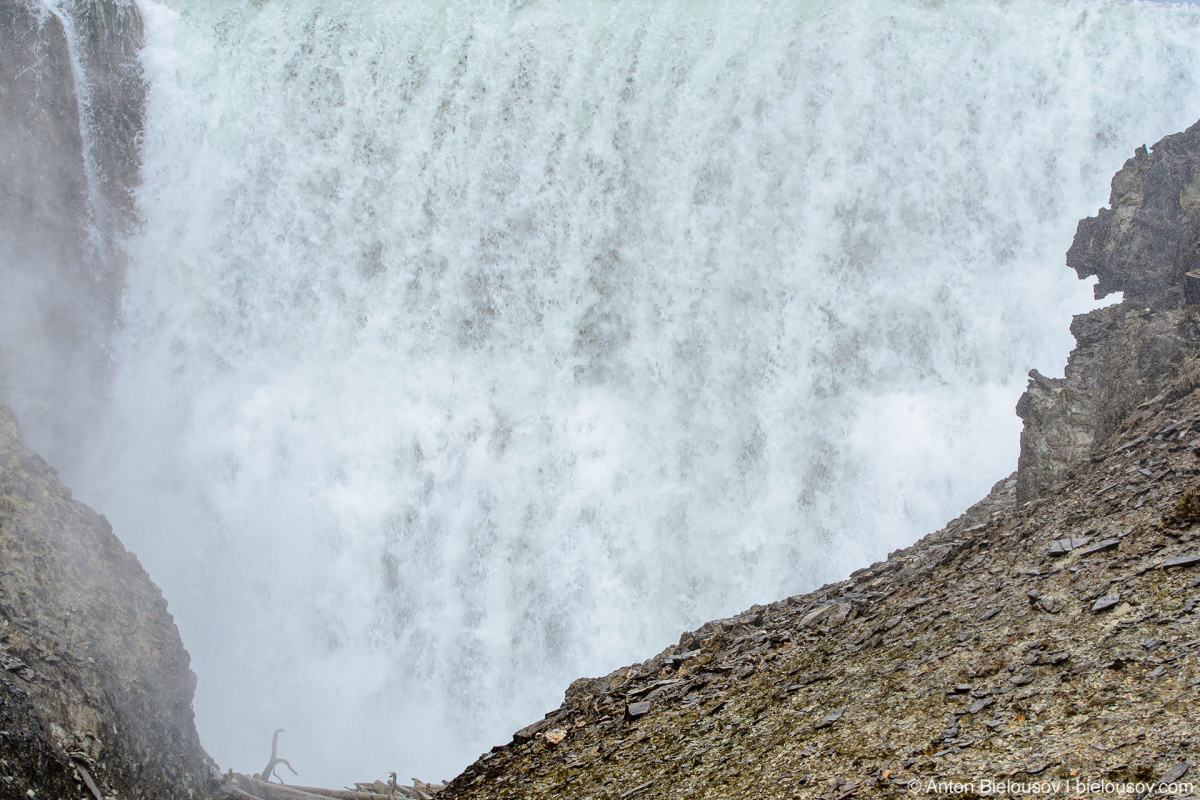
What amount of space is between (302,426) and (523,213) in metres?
8.01

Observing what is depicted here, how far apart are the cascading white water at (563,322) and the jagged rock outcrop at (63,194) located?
2.48 ft

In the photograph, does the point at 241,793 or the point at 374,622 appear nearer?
the point at 241,793

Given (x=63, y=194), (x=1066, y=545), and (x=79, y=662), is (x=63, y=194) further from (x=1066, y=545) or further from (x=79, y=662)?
(x=1066, y=545)

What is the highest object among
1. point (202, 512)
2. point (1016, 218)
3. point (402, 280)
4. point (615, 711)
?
point (402, 280)

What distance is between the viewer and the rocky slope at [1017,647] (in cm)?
519

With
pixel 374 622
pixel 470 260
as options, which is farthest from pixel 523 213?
pixel 374 622

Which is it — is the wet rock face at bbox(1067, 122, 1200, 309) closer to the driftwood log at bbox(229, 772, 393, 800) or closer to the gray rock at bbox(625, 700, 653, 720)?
the gray rock at bbox(625, 700, 653, 720)

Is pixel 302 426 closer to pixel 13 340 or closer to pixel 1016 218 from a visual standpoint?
pixel 13 340

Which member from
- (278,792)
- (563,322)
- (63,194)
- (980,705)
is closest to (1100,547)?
(980,705)

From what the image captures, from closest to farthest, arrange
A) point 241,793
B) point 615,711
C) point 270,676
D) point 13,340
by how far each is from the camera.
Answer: point 615,711, point 241,793, point 13,340, point 270,676

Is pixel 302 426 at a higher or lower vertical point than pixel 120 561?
higher

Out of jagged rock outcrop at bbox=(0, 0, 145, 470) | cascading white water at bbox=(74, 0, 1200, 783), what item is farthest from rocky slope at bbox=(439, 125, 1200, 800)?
jagged rock outcrop at bbox=(0, 0, 145, 470)

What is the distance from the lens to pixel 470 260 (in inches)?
842

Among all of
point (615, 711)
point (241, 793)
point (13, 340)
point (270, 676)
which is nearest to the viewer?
point (615, 711)
